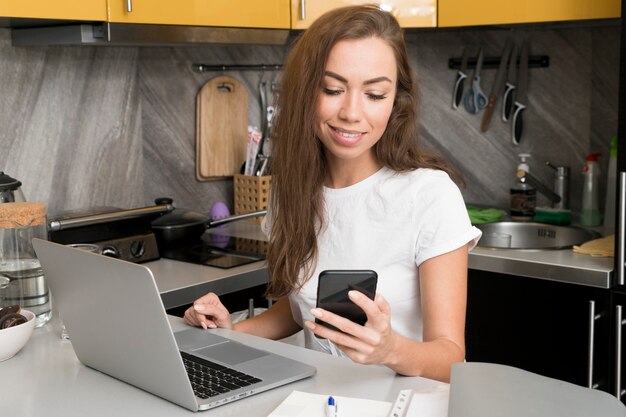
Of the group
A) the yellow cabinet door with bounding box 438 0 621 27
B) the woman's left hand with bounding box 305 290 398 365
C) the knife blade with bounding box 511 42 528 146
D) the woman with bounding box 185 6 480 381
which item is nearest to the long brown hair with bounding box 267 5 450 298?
the woman with bounding box 185 6 480 381

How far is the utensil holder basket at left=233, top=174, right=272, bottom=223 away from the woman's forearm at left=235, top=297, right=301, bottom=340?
109 cm

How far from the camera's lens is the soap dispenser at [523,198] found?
288 cm

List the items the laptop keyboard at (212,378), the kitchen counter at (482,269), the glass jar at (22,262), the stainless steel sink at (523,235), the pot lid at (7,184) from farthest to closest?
the stainless steel sink at (523,235), the kitchen counter at (482,269), the pot lid at (7,184), the glass jar at (22,262), the laptop keyboard at (212,378)

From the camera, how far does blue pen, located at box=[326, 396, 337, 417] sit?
1189 mm

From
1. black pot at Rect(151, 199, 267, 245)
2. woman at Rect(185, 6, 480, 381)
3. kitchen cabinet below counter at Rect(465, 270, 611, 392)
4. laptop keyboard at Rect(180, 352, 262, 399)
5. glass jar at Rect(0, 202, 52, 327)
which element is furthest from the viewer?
black pot at Rect(151, 199, 267, 245)

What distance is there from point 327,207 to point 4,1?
885 mm

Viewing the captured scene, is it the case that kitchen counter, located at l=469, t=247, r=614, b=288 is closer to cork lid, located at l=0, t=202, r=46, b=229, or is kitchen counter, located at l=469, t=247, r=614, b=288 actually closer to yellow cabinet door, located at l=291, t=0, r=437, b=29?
yellow cabinet door, located at l=291, t=0, r=437, b=29

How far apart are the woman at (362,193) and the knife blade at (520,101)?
131 centimetres

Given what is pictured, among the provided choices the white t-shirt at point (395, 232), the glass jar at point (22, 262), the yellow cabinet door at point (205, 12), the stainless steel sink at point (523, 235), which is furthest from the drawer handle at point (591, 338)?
the glass jar at point (22, 262)

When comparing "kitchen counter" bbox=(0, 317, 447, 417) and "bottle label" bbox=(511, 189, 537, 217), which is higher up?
"bottle label" bbox=(511, 189, 537, 217)

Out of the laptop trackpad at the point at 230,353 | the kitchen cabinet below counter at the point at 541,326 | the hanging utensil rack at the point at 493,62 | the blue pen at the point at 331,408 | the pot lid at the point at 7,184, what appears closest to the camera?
the blue pen at the point at 331,408

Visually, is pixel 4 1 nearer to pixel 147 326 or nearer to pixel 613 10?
pixel 147 326

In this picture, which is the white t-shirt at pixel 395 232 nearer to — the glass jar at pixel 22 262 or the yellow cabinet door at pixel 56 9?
the glass jar at pixel 22 262

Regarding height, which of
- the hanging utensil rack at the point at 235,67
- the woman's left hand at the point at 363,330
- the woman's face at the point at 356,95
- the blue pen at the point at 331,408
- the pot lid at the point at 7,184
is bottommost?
the blue pen at the point at 331,408
